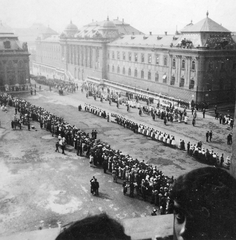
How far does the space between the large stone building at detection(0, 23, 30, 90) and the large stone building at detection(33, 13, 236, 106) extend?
54.4ft

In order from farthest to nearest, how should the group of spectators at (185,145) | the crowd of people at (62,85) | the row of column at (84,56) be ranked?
the row of column at (84,56) → the crowd of people at (62,85) → the group of spectators at (185,145)

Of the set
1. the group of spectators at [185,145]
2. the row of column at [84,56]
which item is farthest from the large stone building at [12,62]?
the group of spectators at [185,145]

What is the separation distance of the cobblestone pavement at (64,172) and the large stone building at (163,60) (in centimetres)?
1119

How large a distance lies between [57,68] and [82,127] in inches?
2577

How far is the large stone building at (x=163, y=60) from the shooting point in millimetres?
47969

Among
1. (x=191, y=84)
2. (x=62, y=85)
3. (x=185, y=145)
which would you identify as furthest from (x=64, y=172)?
(x=62, y=85)

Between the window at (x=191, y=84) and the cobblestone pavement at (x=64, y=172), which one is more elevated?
the window at (x=191, y=84)

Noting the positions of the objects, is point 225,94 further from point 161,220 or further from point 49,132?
point 161,220

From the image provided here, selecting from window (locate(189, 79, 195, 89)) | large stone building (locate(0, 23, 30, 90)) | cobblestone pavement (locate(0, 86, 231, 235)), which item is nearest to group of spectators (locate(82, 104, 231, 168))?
cobblestone pavement (locate(0, 86, 231, 235))

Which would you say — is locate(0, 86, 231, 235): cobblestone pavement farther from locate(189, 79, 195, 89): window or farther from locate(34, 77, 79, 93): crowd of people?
locate(34, 77, 79, 93): crowd of people

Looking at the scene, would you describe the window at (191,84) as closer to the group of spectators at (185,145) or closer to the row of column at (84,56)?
the group of spectators at (185,145)

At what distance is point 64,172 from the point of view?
73.2 feet

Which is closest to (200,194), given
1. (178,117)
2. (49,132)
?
(49,132)

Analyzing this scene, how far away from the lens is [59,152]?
2686cm
